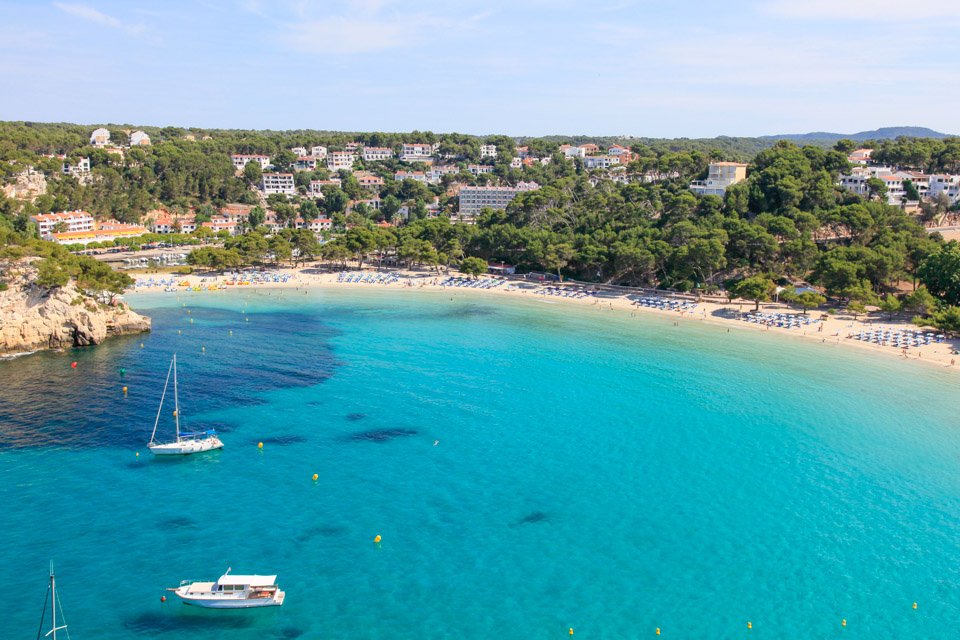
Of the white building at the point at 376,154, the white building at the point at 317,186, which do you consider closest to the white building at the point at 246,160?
the white building at the point at 317,186

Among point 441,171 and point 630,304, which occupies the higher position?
point 441,171

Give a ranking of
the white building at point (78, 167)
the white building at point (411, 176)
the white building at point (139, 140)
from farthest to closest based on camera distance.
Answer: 1. the white building at point (139, 140)
2. the white building at point (411, 176)
3. the white building at point (78, 167)

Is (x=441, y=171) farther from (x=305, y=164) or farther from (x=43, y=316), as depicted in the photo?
(x=43, y=316)

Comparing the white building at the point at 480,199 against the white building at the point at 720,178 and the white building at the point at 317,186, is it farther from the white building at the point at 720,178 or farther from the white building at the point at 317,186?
the white building at the point at 720,178

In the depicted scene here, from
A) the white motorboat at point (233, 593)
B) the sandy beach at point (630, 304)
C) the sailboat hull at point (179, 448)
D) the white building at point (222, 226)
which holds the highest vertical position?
the white building at point (222, 226)

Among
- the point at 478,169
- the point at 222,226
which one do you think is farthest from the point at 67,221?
the point at 478,169

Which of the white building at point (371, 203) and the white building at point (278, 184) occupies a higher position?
the white building at point (278, 184)
